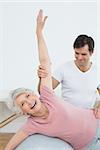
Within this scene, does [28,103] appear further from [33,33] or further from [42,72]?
[33,33]

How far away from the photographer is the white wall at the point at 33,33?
11.6 feet

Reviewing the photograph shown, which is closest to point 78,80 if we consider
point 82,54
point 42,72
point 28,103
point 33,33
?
point 82,54

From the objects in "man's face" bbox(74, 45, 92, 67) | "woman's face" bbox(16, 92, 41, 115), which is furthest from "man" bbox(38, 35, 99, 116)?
"woman's face" bbox(16, 92, 41, 115)

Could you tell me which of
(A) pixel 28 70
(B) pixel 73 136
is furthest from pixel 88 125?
(A) pixel 28 70

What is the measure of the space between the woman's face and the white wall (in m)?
1.89

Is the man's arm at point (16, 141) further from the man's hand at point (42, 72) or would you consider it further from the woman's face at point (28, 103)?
the man's hand at point (42, 72)

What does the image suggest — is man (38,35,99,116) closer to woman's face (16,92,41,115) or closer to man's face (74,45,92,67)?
man's face (74,45,92,67)

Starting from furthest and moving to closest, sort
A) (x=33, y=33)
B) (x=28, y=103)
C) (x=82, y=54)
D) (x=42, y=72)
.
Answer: (x=33, y=33) < (x=82, y=54) < (x=42, y=72) < (x=28, y=103)

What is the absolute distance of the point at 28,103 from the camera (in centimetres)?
164

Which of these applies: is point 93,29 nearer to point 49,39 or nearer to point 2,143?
point 49,39

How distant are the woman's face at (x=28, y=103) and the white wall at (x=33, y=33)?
1.89 metres

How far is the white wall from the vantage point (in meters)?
3.54

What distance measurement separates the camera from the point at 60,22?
140 inches

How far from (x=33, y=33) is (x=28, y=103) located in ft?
6.67
